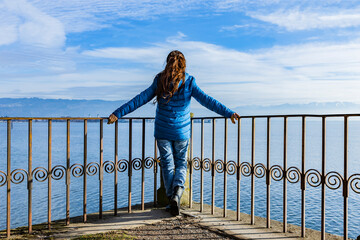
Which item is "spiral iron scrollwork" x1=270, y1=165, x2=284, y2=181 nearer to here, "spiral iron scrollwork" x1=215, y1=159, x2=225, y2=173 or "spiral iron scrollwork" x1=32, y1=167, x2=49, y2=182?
"spiral iron scrollwork" x1=215, y1=159, x2=225, y2=173

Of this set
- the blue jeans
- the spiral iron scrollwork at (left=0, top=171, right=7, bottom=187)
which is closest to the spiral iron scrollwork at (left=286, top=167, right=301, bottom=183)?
the blue jeans

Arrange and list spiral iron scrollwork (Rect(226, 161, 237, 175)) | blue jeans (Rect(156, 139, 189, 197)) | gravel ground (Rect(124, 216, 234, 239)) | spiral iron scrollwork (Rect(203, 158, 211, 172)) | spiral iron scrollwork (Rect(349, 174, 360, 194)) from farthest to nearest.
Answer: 1. spiral iron scrollwork (Rect(203, 158, 211, 172))
2. spiral iron scrollwork (Rect(226, 161, 237, 175))
3. blue jeans (Rect(156, 139, 189, 197))
4. gravel ground (Rect(124, 216, 234, 239))
5. spiral iron scrollwork (Rect(349, 174, 360, 194))

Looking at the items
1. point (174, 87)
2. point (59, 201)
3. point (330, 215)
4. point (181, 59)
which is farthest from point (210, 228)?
point (59, 201)

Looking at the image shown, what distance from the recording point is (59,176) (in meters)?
4.16

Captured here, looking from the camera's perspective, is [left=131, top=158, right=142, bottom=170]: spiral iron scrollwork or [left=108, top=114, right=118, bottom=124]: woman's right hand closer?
[left=108, top=114, right=118, bottom=124]: woman's right hand

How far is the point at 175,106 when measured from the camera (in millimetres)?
4062

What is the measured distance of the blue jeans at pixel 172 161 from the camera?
4.14 metres

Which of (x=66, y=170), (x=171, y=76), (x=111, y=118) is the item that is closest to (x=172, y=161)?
(x=111, y=118)

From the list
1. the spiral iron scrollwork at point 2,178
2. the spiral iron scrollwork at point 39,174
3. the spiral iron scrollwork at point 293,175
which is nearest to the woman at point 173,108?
the spiral iron scrollwork at point 293,175

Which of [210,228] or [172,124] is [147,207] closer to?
[210,228]

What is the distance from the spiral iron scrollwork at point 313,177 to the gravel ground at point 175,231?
3.81ft

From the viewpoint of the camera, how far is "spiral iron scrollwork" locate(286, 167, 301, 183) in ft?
12.5

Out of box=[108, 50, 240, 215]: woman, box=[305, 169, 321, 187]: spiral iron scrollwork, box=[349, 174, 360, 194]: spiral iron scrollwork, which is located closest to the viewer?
box=[349, 174, 360, 194]: spiral iron scrollwork

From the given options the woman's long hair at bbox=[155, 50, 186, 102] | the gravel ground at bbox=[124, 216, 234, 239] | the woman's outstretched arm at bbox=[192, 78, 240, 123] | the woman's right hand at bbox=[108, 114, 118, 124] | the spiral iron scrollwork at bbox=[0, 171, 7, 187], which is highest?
the woman's long hair at bbox=[155, 50, 186, 102]
